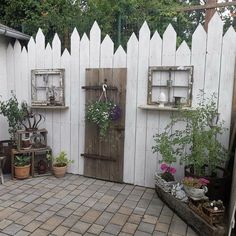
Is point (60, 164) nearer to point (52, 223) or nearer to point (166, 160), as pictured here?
point (52, 223)

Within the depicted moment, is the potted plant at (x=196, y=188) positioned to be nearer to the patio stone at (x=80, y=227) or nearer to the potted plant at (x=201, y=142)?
the potted plant at (x=201, y=142)

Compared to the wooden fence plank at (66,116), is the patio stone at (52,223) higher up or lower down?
lower down

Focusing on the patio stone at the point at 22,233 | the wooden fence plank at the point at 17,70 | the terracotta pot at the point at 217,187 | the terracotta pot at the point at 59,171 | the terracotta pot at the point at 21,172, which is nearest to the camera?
the patio stone at the point at 22,233

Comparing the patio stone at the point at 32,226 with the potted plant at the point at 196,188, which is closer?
the patio stone at the point at 32,226

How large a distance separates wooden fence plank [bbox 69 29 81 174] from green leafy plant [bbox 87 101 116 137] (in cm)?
47

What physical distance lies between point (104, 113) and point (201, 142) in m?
1.35

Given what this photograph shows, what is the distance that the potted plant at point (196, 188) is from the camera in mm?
2643

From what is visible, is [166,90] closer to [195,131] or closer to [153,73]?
[153,73]

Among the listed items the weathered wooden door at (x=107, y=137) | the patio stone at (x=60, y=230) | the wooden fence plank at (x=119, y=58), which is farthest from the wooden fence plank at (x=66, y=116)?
the patio stone at (x=60, y=230)

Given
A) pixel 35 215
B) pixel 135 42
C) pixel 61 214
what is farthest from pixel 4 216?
pixel 135 42

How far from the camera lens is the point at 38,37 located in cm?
411

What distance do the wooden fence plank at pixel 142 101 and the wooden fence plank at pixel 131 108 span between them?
0.19 ft

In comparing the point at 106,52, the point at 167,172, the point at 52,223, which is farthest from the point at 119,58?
the point at 52,223

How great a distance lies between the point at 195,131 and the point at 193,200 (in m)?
→ 0.78
